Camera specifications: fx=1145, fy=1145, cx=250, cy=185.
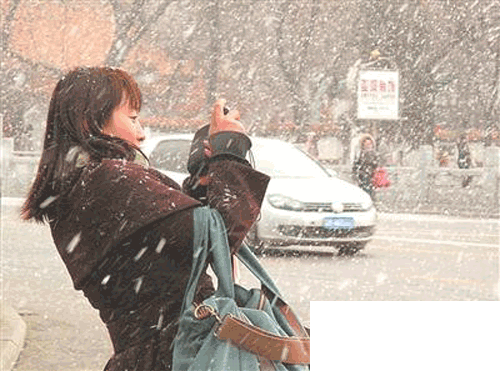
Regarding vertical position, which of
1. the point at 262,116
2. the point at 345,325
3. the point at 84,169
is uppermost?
the point at 84,169

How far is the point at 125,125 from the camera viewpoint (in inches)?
101

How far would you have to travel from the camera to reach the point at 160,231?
2.41 meters

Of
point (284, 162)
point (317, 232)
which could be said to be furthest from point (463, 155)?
point (317, 232)

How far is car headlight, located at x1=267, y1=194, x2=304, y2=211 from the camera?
45.5 ft

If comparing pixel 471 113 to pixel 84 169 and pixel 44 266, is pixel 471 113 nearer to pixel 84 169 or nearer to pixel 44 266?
pixel 44 266

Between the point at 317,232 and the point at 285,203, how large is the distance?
1.77 feet

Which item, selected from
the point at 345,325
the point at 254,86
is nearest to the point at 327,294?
the point at 345,325

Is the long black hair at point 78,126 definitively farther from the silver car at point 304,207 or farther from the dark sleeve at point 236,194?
the silver car at point 304,207

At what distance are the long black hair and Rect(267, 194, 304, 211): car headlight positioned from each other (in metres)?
11.3

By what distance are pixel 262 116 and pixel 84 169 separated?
45608 mm

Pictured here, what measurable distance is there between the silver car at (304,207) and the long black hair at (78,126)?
10.9 m

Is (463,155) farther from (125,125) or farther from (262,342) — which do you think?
(262,342)

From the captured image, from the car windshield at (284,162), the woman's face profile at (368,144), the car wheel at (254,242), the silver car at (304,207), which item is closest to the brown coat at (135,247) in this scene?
the silver car at (304,207)

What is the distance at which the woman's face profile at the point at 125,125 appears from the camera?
2.55m
